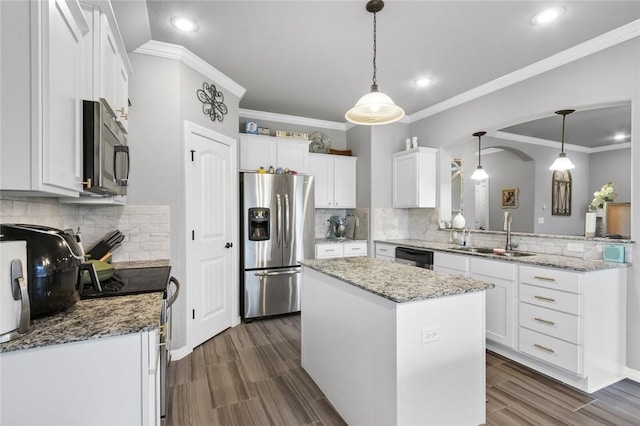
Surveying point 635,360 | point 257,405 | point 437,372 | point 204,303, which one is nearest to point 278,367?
point 257,405

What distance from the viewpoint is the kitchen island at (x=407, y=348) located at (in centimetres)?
150

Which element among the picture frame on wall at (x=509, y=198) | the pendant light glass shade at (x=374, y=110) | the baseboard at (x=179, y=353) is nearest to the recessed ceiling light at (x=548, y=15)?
the pendant light glass shade at (x=374, y=110)

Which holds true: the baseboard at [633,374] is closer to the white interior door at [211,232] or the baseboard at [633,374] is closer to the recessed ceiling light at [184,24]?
the white interior door at [211,232]

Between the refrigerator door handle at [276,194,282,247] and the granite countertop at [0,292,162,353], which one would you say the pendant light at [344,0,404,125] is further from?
the refrigerator door handle at [276,194,282,247]

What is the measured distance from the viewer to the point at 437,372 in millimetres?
1586

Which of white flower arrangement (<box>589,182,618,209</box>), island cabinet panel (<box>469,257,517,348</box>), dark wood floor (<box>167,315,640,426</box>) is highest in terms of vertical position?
white flower arrangement (<box>589,182,618,209</box>)

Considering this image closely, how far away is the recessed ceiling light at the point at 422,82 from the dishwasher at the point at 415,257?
1914 mm

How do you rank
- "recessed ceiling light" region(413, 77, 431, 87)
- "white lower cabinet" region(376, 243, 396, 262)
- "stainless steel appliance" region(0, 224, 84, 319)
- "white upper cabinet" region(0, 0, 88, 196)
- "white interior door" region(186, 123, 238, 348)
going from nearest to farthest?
1. "white upper cabinet" region(0, 0, 88, 196)
2. "stainless steel appliance" region(0, 224, 84, 319)
3. "white interior door" region(186, 123, 238, 348)
4. "recessed ceiling light" region(413, 77, 431, 87)
5. "white lower cabinet" region(376, 243, 396, 262)

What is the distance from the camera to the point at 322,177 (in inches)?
181

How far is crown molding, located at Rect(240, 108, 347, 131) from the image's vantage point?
14.1 feet

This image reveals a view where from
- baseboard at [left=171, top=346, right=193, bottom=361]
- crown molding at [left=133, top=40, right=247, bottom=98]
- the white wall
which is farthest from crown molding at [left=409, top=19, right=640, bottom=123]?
baseboard at [left=171, top=346, right=193, bottom=361]

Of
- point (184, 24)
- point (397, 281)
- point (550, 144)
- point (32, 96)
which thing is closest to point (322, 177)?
point (184, 24)

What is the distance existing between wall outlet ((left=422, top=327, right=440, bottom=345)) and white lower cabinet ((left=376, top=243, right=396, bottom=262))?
8.31 ft

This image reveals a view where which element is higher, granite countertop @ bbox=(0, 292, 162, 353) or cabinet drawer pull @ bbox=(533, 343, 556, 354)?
granite countertop @ bbox=(0, 292, 162, 353)
